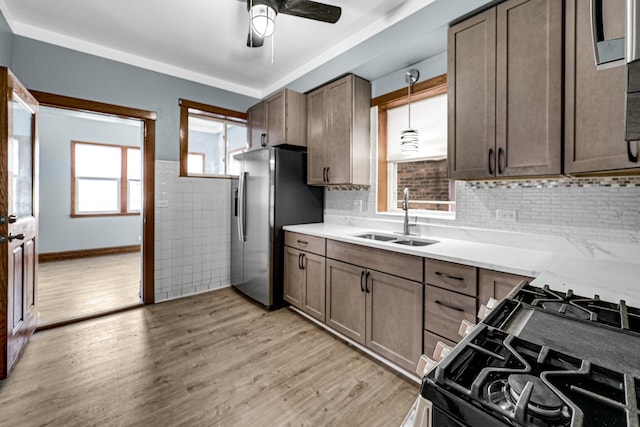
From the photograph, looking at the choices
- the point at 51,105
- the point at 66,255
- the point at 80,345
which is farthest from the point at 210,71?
the point at 66,255

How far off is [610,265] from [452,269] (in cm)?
79

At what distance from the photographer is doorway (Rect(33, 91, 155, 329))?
329 cm

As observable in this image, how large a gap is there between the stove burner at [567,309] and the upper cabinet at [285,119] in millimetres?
2785

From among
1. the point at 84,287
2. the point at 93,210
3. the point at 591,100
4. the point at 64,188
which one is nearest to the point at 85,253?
the point at 93,210

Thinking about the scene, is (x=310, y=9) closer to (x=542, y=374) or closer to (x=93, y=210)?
(x=542, y=374)

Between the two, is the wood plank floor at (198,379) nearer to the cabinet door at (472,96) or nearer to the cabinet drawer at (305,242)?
the cabinet drawer at (305,242)

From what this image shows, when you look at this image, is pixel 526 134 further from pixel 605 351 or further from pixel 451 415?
pixel 451 415

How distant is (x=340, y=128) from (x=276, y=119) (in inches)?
34.6

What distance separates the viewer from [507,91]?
5.78 ft

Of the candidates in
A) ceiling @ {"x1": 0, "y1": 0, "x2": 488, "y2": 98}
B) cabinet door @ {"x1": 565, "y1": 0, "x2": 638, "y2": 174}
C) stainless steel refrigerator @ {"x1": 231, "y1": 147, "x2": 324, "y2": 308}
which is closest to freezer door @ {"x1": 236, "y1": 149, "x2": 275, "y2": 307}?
stainless steel refrigerator @ {"x1": 231, "y1": 147, "x2": 324, "y2": 308}

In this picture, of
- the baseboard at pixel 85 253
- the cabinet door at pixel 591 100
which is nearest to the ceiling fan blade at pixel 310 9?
the cabinet door at pixel 591 100

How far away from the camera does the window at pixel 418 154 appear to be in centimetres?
256

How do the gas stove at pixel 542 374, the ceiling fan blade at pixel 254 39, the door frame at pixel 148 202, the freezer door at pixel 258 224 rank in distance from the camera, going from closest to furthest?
the gas stove at pixel 542 374
the ceiling fan blade at pixel 254 39
the freezer door at pixel 258 224
the door frame at pixel 148 202

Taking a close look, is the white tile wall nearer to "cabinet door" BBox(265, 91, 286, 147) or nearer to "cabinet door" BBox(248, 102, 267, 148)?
"cabinet door" BBox(248, 102, 267, 148)
